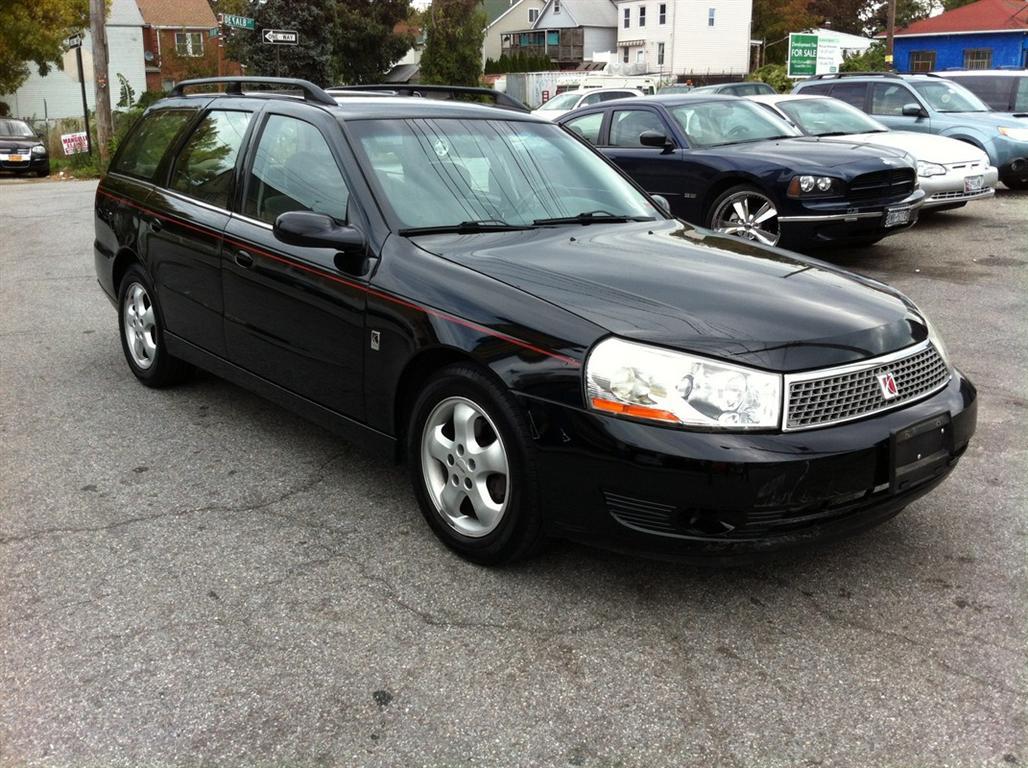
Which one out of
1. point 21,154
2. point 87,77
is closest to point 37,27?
point 21,154

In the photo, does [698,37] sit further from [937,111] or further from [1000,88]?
[937,111]

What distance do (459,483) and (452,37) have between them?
6215 cm

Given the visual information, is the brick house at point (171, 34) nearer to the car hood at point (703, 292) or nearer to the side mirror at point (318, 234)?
the side mirror at point (318, 234)

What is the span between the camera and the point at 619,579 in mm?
3662

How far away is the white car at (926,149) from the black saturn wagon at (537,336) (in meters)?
7.31

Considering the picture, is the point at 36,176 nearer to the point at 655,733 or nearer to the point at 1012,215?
the point at 1012,215

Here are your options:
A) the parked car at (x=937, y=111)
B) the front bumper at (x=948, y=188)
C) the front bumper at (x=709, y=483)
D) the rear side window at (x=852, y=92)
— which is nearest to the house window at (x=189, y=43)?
the rear side window at (x=852, y=92)

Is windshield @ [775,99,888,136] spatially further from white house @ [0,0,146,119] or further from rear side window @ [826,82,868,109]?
white house @ [0,0,146,119]

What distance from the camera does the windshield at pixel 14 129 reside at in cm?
2670

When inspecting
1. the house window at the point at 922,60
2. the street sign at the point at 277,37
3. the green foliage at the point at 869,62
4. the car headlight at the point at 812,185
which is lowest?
the car headlight at the point at 812,185

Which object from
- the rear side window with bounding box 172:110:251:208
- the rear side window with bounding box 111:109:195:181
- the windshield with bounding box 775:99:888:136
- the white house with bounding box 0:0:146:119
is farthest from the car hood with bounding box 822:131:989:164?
the white house with bounding box 0:0:146:119

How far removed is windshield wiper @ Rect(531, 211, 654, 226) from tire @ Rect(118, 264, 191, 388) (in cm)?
238

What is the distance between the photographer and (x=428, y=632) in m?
3.31

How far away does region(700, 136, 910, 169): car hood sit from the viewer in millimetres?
9195
